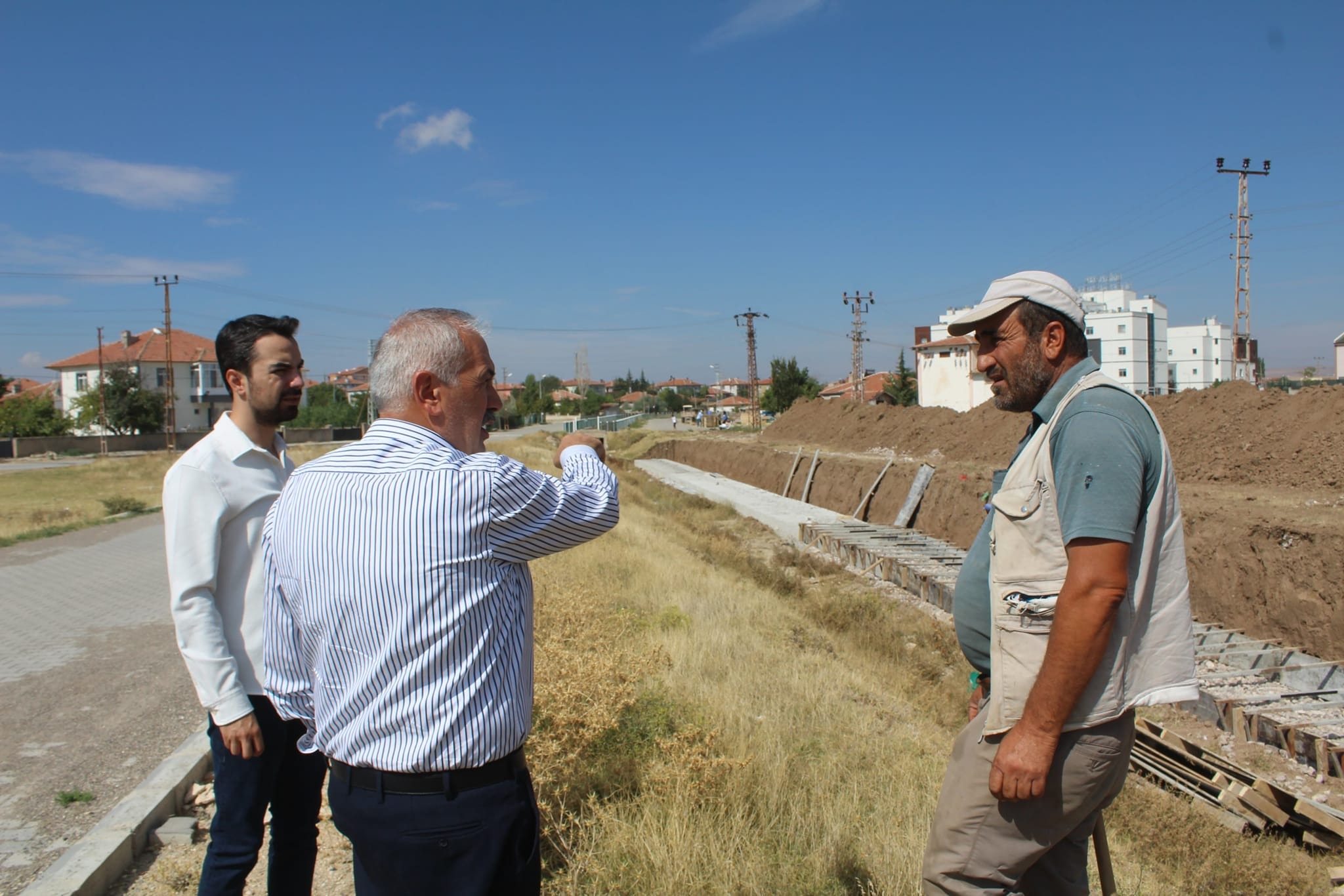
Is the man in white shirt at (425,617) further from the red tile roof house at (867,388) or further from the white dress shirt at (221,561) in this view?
the red tile roof house at (867,388)

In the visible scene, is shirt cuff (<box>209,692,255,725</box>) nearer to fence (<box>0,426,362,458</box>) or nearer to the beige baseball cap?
the beige baseball cap

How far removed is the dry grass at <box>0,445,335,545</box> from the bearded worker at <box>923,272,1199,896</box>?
17547 millimetres

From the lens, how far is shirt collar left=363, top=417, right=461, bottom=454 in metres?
1.84

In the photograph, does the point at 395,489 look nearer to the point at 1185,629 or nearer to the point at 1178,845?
the point at 1185,629

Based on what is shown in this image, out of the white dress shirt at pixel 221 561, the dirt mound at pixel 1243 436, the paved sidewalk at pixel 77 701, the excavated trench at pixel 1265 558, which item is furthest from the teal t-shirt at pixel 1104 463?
the dirt mound at pixel 1243 436

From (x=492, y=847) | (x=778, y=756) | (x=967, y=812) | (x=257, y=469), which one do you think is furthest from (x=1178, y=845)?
(x=257, y=469)

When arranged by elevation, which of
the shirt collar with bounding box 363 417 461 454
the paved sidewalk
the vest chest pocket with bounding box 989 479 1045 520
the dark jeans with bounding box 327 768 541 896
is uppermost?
the shirt collar with bounding box 363 417 461 454

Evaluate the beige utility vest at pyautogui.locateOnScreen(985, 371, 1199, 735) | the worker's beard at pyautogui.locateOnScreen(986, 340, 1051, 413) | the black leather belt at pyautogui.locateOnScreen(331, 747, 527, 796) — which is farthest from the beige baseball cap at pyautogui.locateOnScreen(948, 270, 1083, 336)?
the black leather belt at pyautogui.locateOnScreen(331, 747, 527, 796)

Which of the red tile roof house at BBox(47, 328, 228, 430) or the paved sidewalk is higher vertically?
the red tile roof house at BBox(47, 328, 228, 430)

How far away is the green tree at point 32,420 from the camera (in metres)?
58.2

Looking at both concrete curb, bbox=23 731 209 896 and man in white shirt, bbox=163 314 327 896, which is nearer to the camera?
man in white shirt, bbox=163 314 327 896

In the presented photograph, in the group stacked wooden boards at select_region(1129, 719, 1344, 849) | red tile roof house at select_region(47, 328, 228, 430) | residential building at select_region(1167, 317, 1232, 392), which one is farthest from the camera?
residential building at select_region(1167, 317, 1232, 392)

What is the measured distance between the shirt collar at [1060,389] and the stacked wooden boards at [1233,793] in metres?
3.93

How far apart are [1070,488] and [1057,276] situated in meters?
0.65
